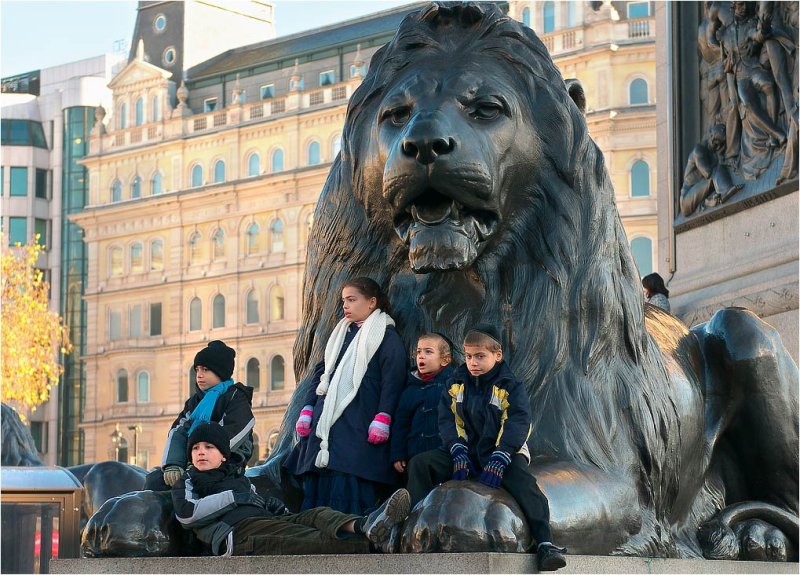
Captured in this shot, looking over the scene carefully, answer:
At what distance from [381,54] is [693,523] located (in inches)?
81.6

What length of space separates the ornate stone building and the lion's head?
63.7 meters

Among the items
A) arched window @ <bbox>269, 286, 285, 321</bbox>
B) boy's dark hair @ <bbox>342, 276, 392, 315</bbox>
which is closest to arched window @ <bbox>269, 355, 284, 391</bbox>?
arched window @ <bbox>269, 286, 285, 321</bbox>

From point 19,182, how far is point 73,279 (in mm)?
6152

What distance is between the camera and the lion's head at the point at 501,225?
4.91 meters

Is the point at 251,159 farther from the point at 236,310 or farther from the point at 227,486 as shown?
the point at 227,486

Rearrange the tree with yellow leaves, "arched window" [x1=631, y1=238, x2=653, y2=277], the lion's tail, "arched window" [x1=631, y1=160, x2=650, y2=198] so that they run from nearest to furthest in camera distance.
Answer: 1. the lion's tail
2. the tree with yellow leaves
3. "arched window" [x1=631, y1=238, x2=653, y2=277]
4. "arched window" [x1=631, y1=160, x2=650, y2=198]

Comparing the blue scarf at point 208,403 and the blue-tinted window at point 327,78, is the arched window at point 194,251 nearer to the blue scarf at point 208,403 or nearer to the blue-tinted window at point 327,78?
the blue-tinted window at point 327,78

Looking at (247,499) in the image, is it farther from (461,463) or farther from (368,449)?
(461,463)

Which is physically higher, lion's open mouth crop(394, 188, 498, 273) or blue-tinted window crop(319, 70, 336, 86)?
blue-tinted window crop(319, 70, 336, 86)

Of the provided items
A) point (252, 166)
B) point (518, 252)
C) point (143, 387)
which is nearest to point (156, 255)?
point (143, 387)

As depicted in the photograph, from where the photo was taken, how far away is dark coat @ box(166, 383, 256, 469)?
17.4ft

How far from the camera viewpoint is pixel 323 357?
5277 millimetres

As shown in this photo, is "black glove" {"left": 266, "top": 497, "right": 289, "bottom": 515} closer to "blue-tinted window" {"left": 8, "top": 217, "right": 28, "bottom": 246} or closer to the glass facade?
the glass facade

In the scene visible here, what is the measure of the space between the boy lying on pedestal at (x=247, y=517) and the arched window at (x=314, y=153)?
65782mm
